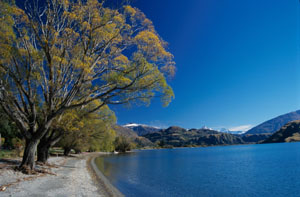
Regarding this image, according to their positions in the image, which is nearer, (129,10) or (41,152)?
(129,10)

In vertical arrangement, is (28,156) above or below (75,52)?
below

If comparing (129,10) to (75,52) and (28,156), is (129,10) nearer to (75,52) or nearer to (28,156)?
(75,52)

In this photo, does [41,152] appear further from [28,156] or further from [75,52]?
[75,52]

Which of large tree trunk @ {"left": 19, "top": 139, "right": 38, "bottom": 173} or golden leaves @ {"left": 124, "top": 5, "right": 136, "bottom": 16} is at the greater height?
golden leaves @ {"left": 124, "top": 5, "right": 136, "bottom": 16}

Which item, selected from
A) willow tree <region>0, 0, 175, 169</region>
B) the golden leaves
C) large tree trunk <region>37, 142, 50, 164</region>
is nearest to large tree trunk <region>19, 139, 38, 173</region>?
willow tree <region>0, 0, 175, 169</region>

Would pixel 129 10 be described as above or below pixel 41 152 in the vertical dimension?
above

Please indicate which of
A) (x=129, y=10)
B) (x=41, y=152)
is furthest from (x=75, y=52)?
(x=41, y=152)

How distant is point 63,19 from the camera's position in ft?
46.5

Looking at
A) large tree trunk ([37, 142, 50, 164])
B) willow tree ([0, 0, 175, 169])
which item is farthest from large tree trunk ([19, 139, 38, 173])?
large tree trunk ([37, 142, 50, 164])

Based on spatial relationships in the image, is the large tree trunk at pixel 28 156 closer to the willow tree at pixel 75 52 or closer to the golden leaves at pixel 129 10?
the willow tree at pixel 75 52

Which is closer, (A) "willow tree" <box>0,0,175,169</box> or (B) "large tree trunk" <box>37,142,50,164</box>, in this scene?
(A) "willow tree" <box>0,0,175,169</box>

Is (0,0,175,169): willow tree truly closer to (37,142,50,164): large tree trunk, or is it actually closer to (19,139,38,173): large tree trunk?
(19,139,38,173): large tree trunk

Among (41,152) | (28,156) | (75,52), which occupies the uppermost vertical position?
(75,52)

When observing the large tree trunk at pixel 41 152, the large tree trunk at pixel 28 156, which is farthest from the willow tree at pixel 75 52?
the large tree trunk at pixel 41 152
